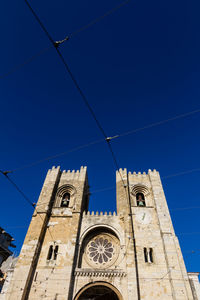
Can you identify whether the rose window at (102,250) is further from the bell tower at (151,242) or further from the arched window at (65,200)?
the arched window at (65,200)

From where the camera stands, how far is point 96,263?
15.3 meters

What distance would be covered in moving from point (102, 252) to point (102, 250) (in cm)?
17

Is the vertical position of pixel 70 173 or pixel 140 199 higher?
pixel 70 173

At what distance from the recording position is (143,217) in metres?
16.9

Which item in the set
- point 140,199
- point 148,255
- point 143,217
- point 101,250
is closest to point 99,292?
point 101,250

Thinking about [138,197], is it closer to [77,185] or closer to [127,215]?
[127,215]

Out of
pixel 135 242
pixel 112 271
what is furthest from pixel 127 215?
pixel 112 271

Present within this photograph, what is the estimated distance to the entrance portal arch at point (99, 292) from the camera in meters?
13.2

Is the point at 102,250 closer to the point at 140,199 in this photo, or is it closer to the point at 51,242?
the point at 51,242

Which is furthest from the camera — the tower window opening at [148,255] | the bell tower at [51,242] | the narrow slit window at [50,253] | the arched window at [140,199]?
the arched window at [140,199]

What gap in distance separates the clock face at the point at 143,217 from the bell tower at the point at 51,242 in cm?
540

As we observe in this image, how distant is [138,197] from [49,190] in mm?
9363

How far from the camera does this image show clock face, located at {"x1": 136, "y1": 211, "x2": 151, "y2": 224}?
16594mm

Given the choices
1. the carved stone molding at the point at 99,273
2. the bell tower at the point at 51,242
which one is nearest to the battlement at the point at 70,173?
the bell tower at the point at 51,242
